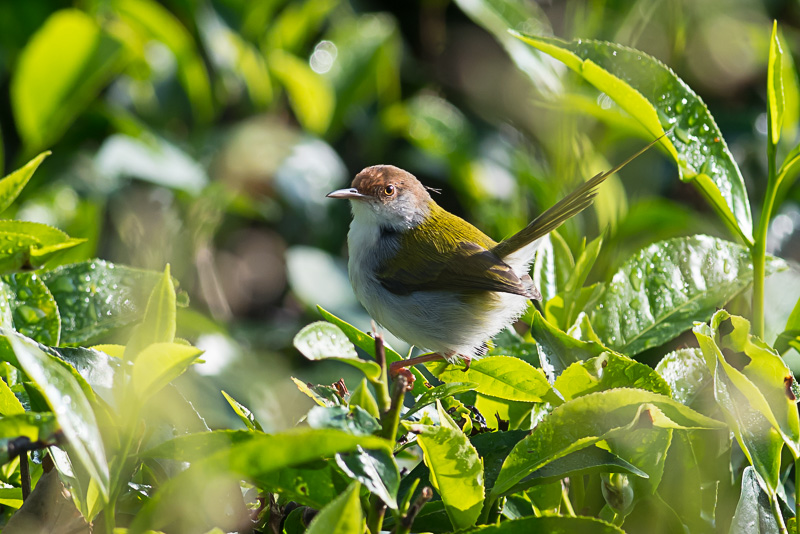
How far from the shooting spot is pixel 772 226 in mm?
3471

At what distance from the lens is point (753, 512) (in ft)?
4.50

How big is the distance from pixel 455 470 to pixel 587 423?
0.73 ft

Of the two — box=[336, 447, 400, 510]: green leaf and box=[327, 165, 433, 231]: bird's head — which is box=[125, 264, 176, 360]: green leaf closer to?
box=[336, 447, 400, 510]: green leaf

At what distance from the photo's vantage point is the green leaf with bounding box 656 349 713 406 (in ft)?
5.25

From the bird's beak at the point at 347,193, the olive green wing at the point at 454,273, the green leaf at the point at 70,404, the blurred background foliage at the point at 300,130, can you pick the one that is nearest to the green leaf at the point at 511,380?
the green leaf at the point at 70,404

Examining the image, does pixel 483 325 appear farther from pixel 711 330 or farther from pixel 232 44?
pixel 232 44

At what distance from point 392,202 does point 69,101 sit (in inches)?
63.3

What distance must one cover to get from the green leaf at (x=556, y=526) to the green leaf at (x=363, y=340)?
0.44m

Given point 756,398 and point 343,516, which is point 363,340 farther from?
point 756,398

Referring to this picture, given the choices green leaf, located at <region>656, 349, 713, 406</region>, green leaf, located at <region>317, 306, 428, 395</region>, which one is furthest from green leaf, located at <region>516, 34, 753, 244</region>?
green leaf, located at <region>317, 306, 428, 395</region>

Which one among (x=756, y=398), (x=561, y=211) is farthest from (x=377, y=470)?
(x=561, y=211)

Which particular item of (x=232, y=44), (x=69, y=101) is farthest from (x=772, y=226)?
(x=69, y=101)

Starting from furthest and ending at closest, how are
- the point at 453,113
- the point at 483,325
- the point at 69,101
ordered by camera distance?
the point at 453,113, the point at 69,101, the point at 483,325

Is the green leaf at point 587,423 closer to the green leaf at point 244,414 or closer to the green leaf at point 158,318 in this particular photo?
the green leaf at point 244,414
